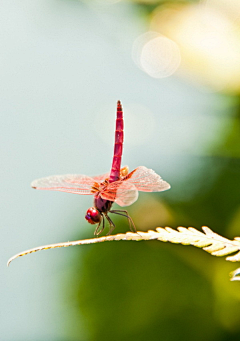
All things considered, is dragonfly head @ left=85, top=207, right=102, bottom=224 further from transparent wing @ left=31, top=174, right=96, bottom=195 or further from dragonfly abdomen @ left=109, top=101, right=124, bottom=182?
dragonfly abdomen @ left=109, top=101, right=124, bottom=182

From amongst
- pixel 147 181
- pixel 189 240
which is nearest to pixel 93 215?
pixel 147 181

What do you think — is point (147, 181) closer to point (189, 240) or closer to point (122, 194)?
point (122, 194)

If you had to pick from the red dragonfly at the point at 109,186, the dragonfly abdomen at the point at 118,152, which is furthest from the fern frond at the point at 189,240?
the dragonfly abdomen at the point at 118,152

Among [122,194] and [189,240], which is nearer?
[189,240]

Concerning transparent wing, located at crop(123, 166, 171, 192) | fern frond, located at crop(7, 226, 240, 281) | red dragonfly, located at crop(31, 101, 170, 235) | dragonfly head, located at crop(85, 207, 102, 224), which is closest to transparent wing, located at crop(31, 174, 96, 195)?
red dragonfly, located at crop(31, 101, 170, 235)

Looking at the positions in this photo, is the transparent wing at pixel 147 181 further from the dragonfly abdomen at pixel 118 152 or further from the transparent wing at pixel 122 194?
the dragonfly abdomen at pixel 118 152

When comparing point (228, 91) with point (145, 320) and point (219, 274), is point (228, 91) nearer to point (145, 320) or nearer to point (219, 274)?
point (219, 274)

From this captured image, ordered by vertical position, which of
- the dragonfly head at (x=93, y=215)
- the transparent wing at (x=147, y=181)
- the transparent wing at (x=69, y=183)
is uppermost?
the transparent wing at (x=147, y=181)

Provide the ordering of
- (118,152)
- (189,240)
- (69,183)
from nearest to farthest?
(189,240)
(69,183)
(118,152)
